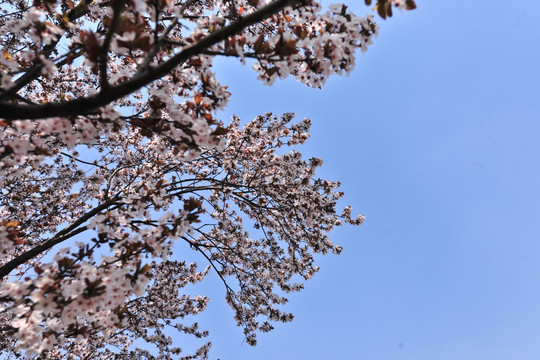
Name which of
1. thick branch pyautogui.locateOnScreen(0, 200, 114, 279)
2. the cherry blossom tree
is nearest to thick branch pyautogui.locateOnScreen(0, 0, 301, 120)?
the cherry blossom tree

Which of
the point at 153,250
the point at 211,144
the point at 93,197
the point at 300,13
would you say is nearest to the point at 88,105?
the point at 211,144

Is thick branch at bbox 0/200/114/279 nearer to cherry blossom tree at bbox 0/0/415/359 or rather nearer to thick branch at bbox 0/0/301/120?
cherry blossom tree at bbox 0/0/415/359

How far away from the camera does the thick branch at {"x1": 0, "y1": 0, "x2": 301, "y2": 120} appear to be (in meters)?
2.22

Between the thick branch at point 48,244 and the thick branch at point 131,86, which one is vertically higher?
the thick branch at point 48,244

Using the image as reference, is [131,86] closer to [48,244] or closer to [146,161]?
[48,244]

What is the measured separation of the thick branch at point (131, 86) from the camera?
2.22 m

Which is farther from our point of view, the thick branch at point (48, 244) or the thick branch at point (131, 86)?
the thick branch at point (48, 244)

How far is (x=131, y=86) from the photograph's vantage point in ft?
7.29

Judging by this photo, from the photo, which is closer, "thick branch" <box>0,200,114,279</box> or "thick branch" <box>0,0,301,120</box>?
"thick branch" <box>0,0,301,120</box>

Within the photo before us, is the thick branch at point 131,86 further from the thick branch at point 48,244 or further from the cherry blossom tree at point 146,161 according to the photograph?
the thick branch at point 48,244

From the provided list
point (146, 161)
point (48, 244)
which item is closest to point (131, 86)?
point (48, 244)

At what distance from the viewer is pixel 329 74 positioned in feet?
9.46

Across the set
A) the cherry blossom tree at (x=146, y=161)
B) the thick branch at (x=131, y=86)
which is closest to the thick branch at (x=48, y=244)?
the cherry blossom tree at (x=146, y=161)

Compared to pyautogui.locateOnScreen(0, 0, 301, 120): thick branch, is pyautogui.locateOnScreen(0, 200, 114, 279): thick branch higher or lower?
higher
